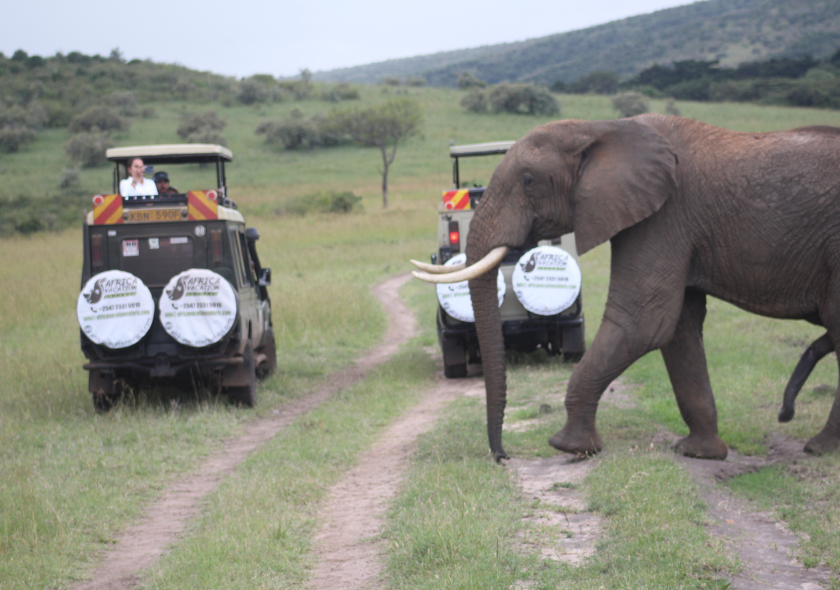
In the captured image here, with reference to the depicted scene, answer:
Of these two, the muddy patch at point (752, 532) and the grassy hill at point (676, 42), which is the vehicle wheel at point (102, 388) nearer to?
the muddy patch at point (752, 532)

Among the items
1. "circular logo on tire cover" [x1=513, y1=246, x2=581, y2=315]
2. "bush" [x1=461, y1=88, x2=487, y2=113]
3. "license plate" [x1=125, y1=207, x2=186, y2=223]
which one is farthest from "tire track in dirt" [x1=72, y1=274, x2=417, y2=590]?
"bush" [x1=461, y1=88, x2=487, y2=113]

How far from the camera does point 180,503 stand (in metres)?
6.14

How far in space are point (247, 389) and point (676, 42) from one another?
136 m

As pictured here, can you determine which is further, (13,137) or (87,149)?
(13,137)

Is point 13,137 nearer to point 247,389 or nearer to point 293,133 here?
point 293,133

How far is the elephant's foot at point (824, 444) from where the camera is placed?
6.28m

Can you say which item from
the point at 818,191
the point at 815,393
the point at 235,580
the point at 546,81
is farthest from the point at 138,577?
the point at 546,81

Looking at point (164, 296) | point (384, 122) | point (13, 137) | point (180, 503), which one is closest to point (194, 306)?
point (164, 296)

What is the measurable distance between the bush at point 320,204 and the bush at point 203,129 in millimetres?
12555

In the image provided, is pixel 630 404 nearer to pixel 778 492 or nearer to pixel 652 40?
pixel 778 492

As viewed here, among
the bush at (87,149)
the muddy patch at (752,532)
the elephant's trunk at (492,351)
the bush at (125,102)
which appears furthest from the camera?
the bush at (125,102)

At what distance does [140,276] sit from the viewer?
880cm

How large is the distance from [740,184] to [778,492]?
7.01 ft

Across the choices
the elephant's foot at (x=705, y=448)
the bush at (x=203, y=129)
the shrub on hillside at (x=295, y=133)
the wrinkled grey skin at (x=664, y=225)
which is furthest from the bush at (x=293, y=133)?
the elephant's foot at (x=705, y=448)
